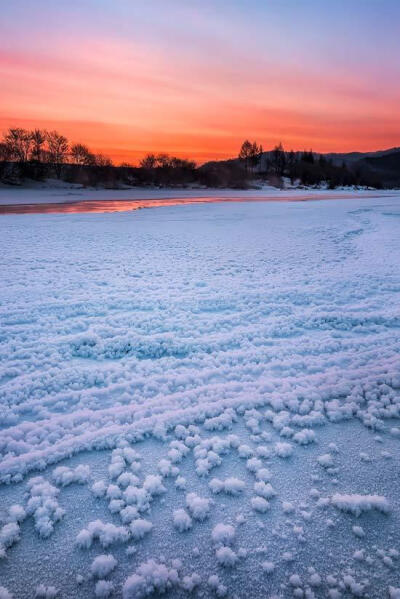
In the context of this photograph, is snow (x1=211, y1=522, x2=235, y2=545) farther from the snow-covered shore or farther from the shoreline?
the snow-covered shore

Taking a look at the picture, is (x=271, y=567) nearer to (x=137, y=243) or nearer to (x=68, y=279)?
(x=68, y=279)

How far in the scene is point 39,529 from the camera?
6.01 feet

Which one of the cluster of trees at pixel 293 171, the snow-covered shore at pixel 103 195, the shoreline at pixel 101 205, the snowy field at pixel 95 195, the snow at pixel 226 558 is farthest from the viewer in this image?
the cluster of trees at pixel 293 171

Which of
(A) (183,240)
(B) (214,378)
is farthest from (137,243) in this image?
(B) (214,378)

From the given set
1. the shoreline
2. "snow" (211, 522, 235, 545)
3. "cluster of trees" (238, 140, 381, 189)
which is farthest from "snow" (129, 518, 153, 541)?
"cluster of trees" (238, 140, 381, 189)

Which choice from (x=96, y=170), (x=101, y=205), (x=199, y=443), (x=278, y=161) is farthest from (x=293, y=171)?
(x=199, y=443)

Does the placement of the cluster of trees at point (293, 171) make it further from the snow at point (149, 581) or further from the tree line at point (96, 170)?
the snow at point (149, 581)

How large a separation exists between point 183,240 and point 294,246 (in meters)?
3.36

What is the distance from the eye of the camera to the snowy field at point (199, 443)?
169 cm

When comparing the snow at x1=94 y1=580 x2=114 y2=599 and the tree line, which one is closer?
the snow at x1=94 y1=580 x2=114 y2=599

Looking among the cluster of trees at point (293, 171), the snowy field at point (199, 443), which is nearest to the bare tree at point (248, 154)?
the cluster of trees at point (293, 171)

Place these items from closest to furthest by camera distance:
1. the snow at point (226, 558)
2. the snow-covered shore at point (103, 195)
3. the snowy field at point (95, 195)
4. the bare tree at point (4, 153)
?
the snow at point (226, 558) → the snow-covered shore at point (103, 195) → the snowy field at point (95, 195) → the bare tree at point (4, 153)

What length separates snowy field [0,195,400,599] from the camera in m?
1.69

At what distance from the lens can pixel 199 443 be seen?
8.05 feet
